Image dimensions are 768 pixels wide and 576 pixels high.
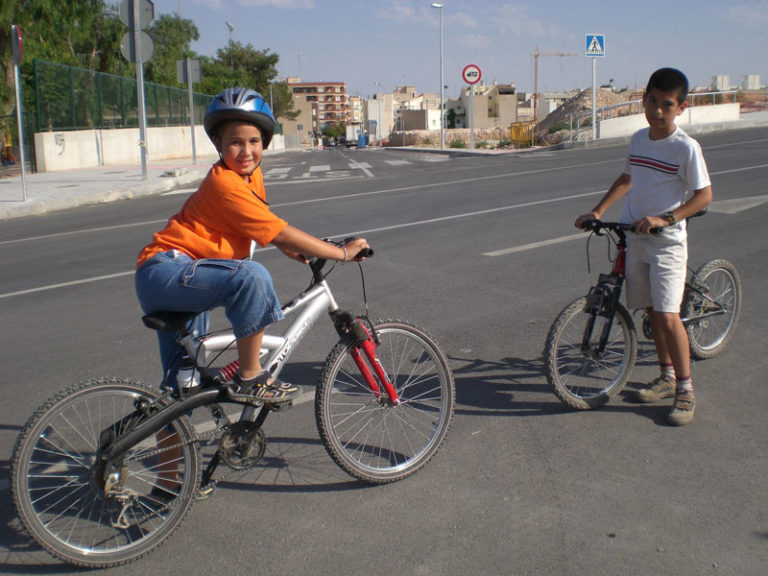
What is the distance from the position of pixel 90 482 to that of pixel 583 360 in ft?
8.57

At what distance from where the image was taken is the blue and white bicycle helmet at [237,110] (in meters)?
2.88

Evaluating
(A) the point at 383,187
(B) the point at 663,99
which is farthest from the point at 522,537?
(A) the point at 383,187

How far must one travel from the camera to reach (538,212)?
10852 millimetres

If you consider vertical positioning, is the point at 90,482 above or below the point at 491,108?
below

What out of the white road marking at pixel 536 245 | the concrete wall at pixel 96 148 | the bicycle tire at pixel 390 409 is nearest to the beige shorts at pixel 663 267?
the bicycle tire at pixel 390 409

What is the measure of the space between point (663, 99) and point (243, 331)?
2497 millimetres

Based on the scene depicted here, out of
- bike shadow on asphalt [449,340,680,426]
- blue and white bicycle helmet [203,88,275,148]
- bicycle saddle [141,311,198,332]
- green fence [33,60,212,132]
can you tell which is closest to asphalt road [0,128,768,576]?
Result: bike shadow on asphalt [449,340,680,426]

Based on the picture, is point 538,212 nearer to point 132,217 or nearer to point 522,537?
point 132,217

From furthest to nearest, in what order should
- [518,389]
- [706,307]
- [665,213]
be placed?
1. [706,307]
2. [518,389]
3. [665,213]

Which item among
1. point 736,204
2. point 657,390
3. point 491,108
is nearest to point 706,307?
point 657,390

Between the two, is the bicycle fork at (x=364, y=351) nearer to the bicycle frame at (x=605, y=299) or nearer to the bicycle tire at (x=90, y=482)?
the bicycle tire at (x=90, y=482)

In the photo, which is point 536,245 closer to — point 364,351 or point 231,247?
point 364,351

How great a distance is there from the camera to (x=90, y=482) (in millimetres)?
2900

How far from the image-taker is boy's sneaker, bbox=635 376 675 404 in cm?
422
